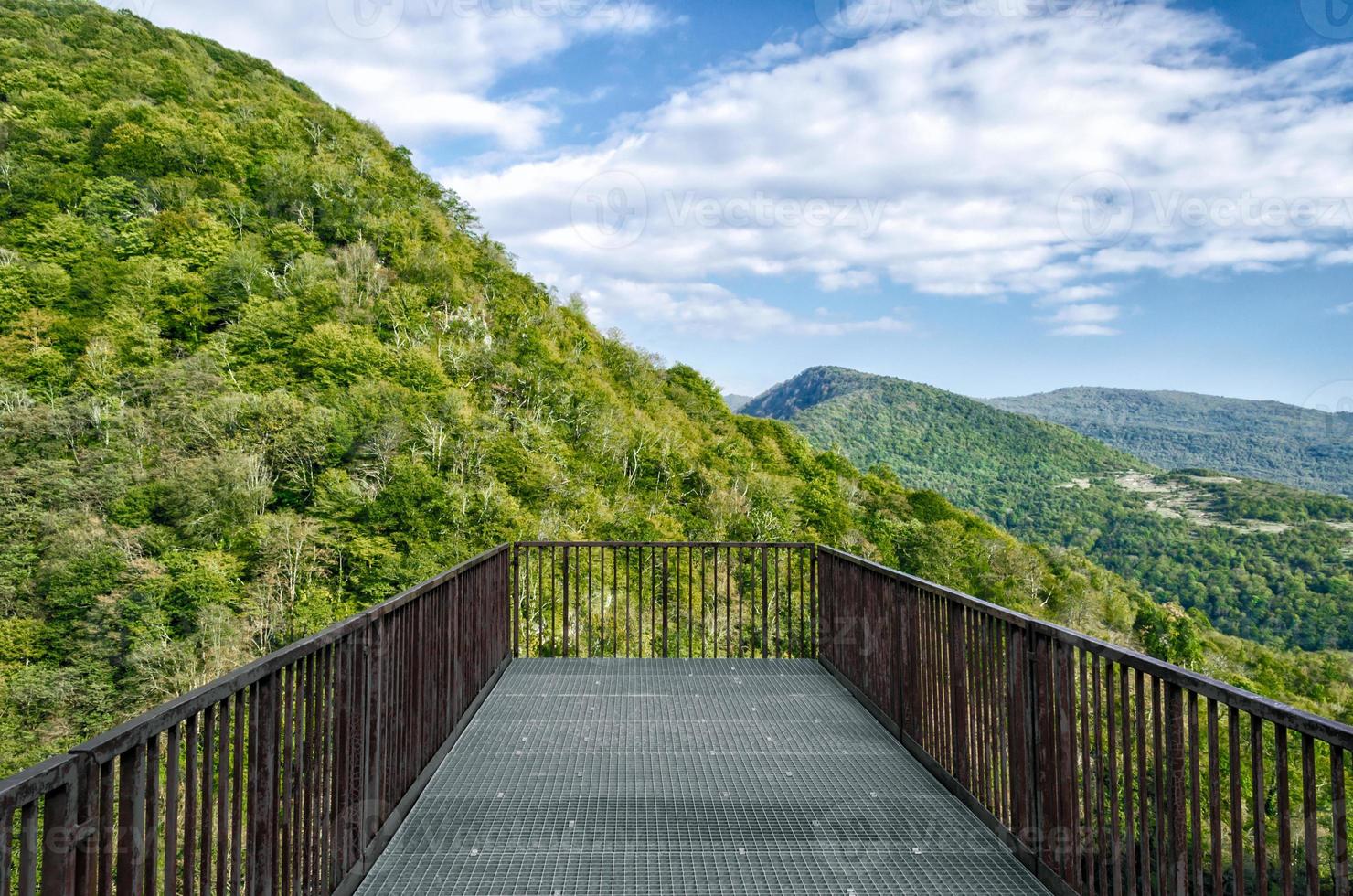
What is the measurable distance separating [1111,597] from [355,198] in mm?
57964

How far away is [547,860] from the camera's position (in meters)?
2.32

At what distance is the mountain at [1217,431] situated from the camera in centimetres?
8975

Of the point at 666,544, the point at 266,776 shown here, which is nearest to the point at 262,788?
the point at 266,776

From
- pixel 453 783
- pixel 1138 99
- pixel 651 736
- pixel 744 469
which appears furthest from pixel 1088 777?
pixel 744 469

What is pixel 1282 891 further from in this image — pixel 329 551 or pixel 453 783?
pixel 329 551

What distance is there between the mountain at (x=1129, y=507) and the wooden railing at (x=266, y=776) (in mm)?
58431

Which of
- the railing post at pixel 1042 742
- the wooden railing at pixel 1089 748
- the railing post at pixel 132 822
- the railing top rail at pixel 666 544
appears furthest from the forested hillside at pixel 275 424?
the railing post at pixel 132 822

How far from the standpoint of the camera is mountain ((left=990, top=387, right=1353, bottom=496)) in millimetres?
89750

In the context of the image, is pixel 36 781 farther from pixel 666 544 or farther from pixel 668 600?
pixel 668 600

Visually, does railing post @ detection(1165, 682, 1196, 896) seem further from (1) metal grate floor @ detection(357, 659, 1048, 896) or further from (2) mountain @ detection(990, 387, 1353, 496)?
(2) mountain @ detection(990, 387, 1353, 496)

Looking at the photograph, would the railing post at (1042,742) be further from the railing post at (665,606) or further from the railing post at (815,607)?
the railing post at (665,606)

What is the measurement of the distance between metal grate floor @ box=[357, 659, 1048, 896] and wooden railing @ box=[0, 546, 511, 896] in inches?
9.2

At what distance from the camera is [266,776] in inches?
68.1

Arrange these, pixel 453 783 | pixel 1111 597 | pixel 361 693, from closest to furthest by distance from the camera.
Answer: pixel 361 693 < pixel 453 783 < pixel 1111 597
